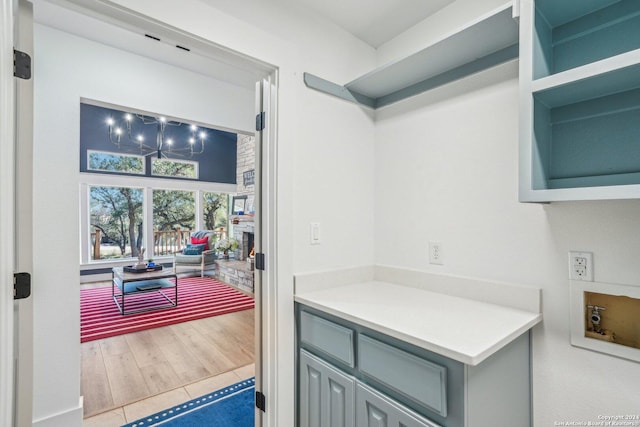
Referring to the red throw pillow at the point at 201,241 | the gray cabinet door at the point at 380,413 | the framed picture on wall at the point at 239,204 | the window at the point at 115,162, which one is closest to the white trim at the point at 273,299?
the gray cabinet door at the point at 380,413

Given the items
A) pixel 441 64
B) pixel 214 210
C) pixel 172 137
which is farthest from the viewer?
pixel 214 210

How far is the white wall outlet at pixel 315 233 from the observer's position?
1.71 metres

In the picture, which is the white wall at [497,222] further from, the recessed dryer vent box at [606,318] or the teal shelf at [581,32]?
the teal shelf at [581,32]

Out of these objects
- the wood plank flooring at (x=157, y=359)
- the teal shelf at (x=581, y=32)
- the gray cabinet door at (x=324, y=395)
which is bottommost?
the wood plank flooring at (x=157, y=359)

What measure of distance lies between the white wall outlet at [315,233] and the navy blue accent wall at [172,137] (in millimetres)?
5280

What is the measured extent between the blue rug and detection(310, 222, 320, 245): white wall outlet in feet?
4.15

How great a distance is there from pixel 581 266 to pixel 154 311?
4.55 metres

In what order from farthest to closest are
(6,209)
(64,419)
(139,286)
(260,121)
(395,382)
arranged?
(139,286)
(64,419)
(260,121)
(395,382)
(6,209)

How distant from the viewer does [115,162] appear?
6336 mm

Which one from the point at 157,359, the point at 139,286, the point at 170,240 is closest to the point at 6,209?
the point at 157,359

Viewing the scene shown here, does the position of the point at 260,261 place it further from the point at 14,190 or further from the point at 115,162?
the point at 115,162

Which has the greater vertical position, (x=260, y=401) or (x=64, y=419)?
(x=260, y=401)

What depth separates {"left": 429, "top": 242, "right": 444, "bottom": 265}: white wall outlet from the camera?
1.66 meters

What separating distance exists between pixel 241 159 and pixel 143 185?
2217mm
